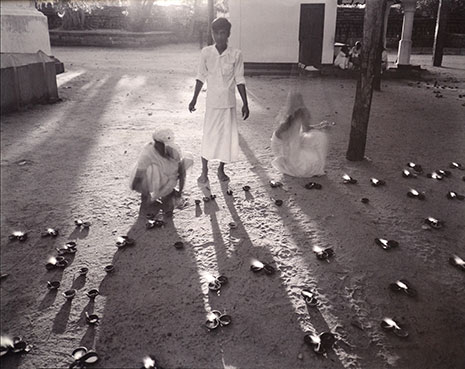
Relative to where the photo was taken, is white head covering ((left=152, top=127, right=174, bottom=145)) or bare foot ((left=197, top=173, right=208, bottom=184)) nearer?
white head covering ((left=152, top=127, right=174, bottom=145))

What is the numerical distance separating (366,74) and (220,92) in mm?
2278

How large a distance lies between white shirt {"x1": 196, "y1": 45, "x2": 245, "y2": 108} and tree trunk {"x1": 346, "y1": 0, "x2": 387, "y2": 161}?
2.03 m

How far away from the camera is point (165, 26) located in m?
29.6

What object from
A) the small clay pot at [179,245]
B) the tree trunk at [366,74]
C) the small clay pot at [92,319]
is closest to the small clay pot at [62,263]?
the small clay pot at [92,319]

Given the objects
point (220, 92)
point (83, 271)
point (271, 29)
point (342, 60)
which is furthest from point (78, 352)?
point (342, 60)

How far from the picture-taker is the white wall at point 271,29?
13734 millimetres

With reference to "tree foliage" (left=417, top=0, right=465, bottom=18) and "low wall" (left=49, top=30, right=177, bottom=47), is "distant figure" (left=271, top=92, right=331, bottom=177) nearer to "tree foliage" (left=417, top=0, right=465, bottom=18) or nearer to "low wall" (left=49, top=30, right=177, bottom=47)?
"low wall" (left=49, top=30, right=177, bottom=47)

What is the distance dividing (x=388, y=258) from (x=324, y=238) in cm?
57

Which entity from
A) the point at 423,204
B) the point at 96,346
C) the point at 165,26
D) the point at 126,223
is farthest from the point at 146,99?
the point at 165,26

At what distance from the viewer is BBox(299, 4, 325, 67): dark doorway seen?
13.8 m

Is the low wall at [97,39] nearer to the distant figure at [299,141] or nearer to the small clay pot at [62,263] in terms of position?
the distant figure at [299,141]

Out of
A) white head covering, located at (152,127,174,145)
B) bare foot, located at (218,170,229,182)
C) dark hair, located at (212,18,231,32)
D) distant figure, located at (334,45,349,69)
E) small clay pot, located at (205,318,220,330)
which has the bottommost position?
small clay pot, located at (205,318,220,330)

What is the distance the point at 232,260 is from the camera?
3.27 m

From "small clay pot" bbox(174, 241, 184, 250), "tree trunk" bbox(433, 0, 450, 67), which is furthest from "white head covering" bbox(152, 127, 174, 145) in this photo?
"tree trunk" bbox(433, 0, 450, 67)
